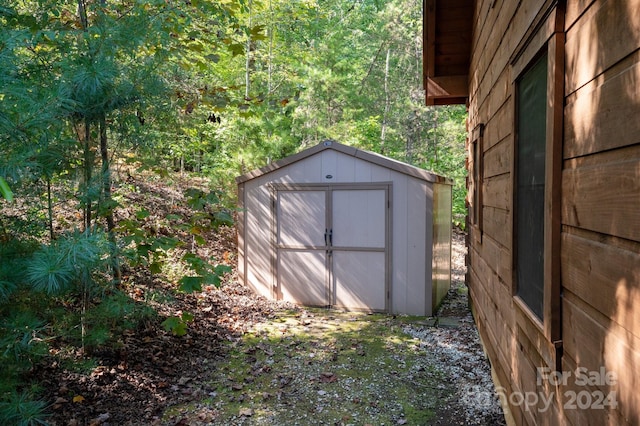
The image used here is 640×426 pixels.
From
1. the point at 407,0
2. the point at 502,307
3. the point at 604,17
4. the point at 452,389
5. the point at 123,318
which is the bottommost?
the point at 452,389

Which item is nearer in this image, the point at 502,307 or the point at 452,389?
the point at 502,307

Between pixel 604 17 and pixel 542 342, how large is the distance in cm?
137

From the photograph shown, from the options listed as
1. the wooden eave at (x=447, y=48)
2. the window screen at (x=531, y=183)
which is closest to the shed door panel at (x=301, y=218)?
the wooden eave at (x=447, y=48)

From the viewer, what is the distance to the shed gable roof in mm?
6812

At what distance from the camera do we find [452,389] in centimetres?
426

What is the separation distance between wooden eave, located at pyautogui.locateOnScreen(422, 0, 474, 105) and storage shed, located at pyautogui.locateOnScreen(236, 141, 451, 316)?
156 centimetres

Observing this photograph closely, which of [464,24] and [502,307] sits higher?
[464,24]

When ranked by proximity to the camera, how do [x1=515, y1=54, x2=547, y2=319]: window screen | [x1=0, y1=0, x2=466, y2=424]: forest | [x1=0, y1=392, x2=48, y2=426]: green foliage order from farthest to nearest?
1. [x1=0, y1=0, x2=466, y2=424]: forest
2. [x1=0, y1=392, x2=48, y2=426]: green foliage
3. [x1=515, y1=54, x2=547, y2=319]: window screen

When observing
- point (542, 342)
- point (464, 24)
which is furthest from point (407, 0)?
point (542, 342)

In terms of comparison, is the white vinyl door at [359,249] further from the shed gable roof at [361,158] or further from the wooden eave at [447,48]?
the wooden eave at [447,48]

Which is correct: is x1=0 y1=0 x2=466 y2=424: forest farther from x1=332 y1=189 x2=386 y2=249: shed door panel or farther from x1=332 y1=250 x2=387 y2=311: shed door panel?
x1=332 y1=250 x2=387 y2=311: shed door panel

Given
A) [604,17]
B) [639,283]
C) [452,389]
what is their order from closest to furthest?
[639,283] < [604,17] < [452,389]

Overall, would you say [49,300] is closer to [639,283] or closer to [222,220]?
[222,220]
